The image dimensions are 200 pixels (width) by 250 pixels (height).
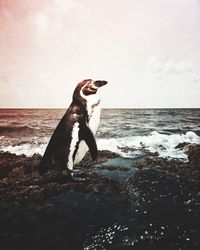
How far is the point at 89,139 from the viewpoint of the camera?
2578 mm

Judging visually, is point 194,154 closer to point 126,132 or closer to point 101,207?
point 126,132

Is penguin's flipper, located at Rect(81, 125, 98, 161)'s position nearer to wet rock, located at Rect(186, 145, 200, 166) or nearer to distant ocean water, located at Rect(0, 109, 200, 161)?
distant ocean water, located at Rect(0, 109, 200, 161)

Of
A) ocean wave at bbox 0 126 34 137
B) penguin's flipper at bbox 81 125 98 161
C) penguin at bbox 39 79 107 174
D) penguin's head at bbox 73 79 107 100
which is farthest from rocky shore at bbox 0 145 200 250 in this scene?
penguin's head at bbox 73 79 107 100

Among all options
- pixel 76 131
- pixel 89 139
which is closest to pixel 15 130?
pixel 76 131

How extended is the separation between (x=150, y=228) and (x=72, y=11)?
2.41m

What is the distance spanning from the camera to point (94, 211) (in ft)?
7.38

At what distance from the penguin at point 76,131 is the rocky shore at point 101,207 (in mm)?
182

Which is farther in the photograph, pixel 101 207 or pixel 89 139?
pixel 89 139

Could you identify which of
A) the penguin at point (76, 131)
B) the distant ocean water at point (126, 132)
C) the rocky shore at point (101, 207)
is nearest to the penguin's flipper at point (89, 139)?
the penguin at point (76, 131)

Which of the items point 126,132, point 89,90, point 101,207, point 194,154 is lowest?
point 101,207

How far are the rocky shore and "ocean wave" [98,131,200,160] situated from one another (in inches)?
8.1

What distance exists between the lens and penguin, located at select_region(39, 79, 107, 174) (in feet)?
8.54

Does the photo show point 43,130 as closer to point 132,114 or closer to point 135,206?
point 132,114

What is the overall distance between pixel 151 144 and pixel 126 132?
14.5 inches
